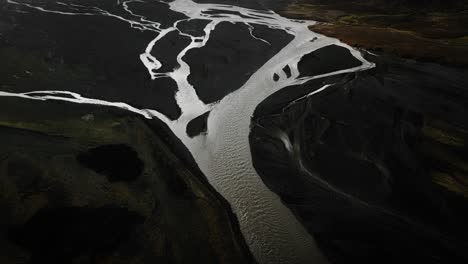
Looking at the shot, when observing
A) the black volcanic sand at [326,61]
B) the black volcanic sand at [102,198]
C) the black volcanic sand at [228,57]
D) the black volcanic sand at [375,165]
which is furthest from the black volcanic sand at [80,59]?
the black volcanic sand at [326,61]

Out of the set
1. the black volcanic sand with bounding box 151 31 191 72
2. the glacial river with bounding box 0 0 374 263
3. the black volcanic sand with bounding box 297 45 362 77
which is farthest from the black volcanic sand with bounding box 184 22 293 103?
the black volcanic sand with bounding box 297 45 362 77

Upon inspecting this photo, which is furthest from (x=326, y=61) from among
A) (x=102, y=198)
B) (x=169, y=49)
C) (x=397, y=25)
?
(x=102, y=198)

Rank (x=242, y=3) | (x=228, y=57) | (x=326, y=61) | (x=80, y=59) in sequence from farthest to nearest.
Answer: (x=242, y=3)
(x=326, y=61)
(x=228, y=57)
(x=80, y=59)

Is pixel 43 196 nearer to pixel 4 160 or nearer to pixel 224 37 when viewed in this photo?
pixel 4 160

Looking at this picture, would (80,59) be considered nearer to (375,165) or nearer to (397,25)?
(375,165)

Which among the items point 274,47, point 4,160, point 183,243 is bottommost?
point 183,243

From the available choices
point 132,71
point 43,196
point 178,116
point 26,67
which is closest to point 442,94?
point 178,116

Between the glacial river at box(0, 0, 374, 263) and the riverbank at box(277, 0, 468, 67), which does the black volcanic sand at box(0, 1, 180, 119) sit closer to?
the glacial river at box(0, 0, 374, 263)
